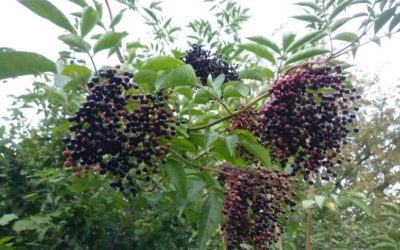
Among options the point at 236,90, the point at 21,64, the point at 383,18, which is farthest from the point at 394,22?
the point at 21,64

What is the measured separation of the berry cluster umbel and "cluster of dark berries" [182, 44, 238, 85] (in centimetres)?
85

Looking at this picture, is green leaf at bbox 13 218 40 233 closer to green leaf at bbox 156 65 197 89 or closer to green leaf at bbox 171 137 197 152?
green leaf at bbox 171 137 197 152

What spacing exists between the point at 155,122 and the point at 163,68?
0.24 metres

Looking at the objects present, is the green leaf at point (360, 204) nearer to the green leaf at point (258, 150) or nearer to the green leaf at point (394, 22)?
the green leaf at point (258, 150)

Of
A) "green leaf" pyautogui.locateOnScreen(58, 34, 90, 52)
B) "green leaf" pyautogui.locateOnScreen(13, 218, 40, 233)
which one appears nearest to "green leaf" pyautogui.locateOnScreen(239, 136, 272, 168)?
"green leaf" pyautogui.locateOnScreen(58, 34, 90, 52)

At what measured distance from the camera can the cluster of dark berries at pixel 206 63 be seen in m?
2.65

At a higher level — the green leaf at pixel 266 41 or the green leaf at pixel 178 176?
the green leaf at pixel 266 41

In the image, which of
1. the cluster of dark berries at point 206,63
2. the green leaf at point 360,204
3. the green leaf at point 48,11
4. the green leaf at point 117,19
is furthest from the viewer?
the cluster of dark berries at point 206,63

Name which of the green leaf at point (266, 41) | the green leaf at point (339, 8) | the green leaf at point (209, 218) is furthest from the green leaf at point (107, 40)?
the green leaf at point (339, 8)

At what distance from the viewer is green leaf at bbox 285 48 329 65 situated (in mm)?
1787

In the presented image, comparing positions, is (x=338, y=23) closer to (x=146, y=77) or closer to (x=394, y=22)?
(x=394, y=22)

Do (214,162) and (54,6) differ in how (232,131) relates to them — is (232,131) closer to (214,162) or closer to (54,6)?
(214,162)

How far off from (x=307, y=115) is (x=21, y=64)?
1073 millimetres

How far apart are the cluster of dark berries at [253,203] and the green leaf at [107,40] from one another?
77 centimetres
